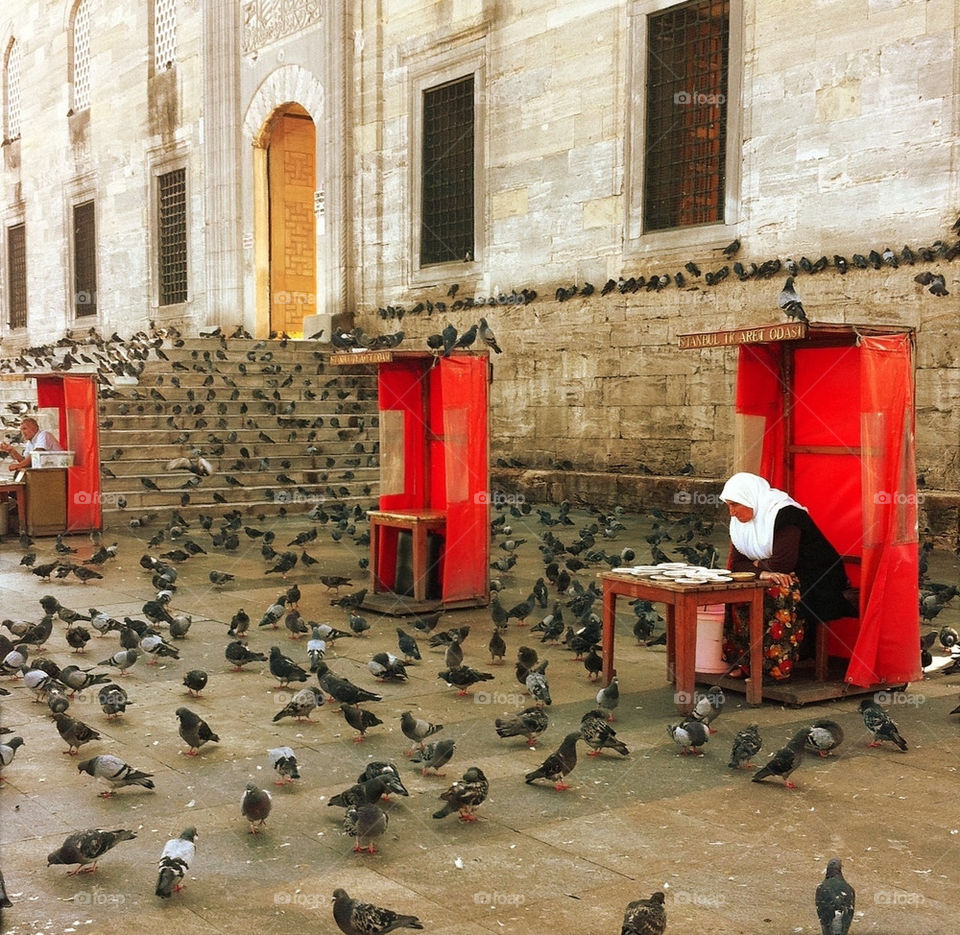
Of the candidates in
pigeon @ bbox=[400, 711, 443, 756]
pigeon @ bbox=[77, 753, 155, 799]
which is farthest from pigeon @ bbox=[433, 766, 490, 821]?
pigeon @ bbox=[77, 753, 155, 799]

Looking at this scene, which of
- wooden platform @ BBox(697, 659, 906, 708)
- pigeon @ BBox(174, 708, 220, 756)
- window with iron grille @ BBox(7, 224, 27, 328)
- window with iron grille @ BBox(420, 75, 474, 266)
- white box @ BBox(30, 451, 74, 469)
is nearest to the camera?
pigeon @ BBox(174, 708, 220, 756)

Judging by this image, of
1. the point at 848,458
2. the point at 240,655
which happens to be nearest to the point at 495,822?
the point at 240,655

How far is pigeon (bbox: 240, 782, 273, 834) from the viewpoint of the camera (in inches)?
183

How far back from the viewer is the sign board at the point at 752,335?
6.79 m

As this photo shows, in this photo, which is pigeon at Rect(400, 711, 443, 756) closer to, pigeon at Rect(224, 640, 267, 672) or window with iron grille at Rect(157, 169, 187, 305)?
pigeon at Rect(224, 640, 267, 672)

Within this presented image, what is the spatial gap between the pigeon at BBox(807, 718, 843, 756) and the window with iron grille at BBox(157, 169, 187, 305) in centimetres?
2305

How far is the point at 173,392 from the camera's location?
1811 centimetres

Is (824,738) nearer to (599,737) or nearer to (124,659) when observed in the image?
(599,737)

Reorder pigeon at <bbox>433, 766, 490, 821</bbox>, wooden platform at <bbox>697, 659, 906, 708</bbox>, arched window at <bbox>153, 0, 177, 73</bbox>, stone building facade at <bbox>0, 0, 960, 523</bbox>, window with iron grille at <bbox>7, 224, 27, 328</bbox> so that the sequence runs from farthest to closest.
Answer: window with iron grille at <bbox>7, 224, 27, 328</bbox> → arched window at <bbox>153, 0, 177, 73</bbox> → stone building facade at <bbox>0, 0, 960, 523</bbox> → wooden platform at <bbox>697, 659, 906, 708</bbox> → pigeon at <bbox>433, 766, 490, 821</bbox>

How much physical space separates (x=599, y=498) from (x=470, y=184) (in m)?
6.31

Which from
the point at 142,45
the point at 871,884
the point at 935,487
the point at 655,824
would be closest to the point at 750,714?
the point at 655,824

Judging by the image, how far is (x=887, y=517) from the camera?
6.73 metres

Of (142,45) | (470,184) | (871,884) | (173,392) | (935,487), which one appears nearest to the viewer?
(871,884)

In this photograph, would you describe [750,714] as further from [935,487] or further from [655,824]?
[935,487]
